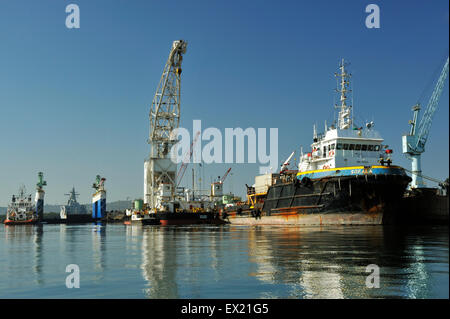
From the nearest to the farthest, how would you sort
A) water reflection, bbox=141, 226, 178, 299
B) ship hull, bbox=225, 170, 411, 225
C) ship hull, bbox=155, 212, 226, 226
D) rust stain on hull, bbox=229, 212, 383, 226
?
water reflection, bbox=141, 226, 178, 299 < ship hull, bbox=225, 170, 411, 225 < rust stain on hull, bbox=229, 212, 383, 226 < ship hull, bbox=155, 212, 226, 226

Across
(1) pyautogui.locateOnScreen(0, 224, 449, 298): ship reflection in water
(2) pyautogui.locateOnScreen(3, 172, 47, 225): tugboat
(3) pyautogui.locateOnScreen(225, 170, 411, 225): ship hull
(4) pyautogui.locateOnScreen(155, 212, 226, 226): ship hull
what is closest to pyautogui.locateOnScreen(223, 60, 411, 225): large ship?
(3) pyautogui.locateOnScreen(225, 170, 411, 225): ship hull

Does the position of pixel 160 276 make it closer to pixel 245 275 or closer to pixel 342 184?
pixel 245 275

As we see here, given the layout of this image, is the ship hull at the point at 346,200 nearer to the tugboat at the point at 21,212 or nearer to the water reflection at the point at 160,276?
the water reflection at the point at 160,276

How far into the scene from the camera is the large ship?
1938 inches

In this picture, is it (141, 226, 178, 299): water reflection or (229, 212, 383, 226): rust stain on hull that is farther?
(229, 212, 383, 226): rust stain on hull

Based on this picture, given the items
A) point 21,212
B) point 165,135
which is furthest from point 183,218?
point 21,212

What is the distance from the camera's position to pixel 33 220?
16412 centimetres

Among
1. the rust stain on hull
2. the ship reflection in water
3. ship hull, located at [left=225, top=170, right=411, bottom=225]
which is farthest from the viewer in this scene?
the rust stain on hull

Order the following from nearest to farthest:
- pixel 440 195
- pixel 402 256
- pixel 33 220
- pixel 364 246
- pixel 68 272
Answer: pixel 68 272 → pixel 402 256 → pixel 364 246 → pixel 440 195 → pixel 33 220

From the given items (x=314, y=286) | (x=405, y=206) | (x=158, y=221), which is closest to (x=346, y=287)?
(x=314, y=286)

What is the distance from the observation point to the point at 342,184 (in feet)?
166

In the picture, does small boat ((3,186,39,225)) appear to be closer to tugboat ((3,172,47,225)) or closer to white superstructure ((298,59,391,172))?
tugboat ((3,172,47,225))

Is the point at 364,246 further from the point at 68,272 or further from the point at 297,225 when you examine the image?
the point at 297,225

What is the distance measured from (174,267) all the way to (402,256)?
10.2 metres
